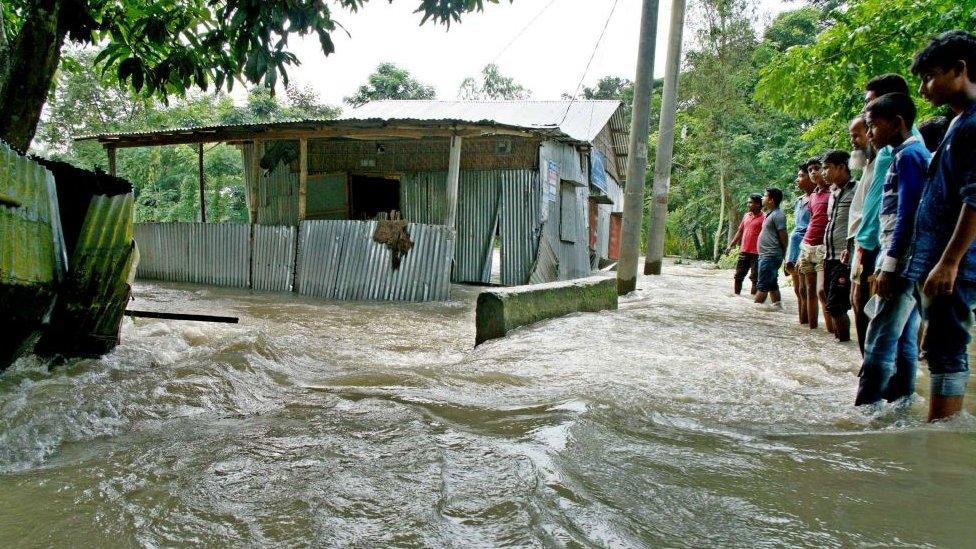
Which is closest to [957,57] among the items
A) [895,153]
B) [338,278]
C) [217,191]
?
[895,153]

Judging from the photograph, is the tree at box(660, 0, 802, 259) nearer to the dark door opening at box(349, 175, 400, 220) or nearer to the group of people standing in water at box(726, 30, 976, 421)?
the dark door opening at box(349, 175, 400, 220)

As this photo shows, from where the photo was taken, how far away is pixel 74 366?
304 cm

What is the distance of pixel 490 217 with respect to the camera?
996cm

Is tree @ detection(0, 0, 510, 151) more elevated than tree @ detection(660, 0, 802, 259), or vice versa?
tree @ detection(660, 0, 802, 259)

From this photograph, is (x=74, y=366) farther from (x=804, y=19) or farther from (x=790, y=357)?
(x=804, y=19)

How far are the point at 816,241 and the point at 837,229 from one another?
71 cm

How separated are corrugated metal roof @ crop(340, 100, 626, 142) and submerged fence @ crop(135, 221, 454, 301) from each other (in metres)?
4.59

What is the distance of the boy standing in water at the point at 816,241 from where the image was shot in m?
5.14

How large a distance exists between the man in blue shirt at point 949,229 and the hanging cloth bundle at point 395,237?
6233 mm

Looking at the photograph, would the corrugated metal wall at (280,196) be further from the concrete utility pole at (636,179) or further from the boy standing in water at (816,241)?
the boy standing in water at (816,241)

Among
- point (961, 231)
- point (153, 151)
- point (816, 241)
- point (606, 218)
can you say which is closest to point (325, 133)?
point (816, 241)

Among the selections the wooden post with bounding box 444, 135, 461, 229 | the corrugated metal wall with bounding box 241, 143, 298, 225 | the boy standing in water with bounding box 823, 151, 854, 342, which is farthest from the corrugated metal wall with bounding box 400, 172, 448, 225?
the boy standing in water with bounding box 823, 151, 854, 342

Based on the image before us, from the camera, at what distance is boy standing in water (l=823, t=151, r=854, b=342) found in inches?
174

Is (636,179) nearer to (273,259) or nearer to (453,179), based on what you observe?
(453,179)
